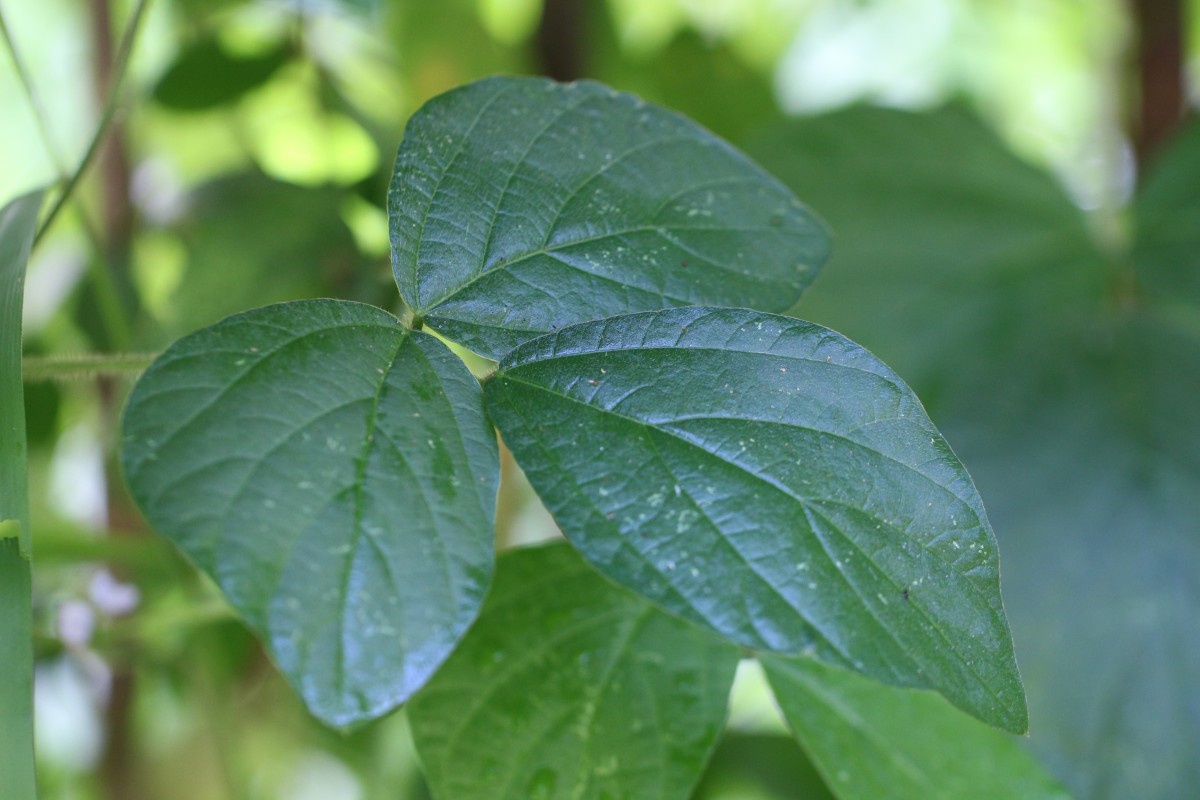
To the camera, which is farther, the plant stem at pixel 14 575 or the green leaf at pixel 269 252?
the green leaf at pixel 269 252

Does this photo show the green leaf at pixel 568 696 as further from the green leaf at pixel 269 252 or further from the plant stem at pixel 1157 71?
the plant stem at pixel 1157 71

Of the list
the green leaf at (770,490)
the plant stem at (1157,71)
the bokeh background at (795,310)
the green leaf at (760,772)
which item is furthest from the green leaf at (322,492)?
the plant stem at (1157,71)

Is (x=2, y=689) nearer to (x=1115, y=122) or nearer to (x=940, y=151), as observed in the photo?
(x=940, y=151)

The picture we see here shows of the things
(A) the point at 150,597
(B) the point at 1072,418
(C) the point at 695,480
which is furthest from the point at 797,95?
(C) the point at 695,480

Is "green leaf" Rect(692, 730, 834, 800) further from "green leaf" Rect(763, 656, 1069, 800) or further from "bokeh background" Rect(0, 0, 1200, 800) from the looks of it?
"green leaf" Rect(763, 656, 1069, 800)

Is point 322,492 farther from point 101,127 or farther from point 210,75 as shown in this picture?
point 210,75

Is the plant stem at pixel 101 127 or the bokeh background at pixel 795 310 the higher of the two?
the plant stem at pixel 101 127
